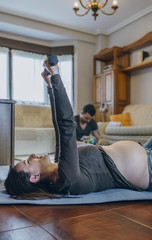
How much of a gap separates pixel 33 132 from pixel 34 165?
9.37 ft

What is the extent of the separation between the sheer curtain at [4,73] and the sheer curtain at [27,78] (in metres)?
0.17

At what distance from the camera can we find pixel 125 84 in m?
5.40

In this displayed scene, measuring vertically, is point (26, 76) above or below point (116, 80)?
above

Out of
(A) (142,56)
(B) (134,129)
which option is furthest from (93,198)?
(A) (142,56)

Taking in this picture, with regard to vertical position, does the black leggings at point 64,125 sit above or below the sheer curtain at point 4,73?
below

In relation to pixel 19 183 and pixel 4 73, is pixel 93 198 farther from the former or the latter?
pixel 4 73

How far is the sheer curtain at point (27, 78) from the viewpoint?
5.52 metres

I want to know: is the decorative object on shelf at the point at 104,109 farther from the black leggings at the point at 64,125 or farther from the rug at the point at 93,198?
the black leggings at the point at 64,125

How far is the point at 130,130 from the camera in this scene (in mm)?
3846

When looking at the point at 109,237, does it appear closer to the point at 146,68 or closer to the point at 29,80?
the point at 146,68

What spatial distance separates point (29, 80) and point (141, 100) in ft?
8.89

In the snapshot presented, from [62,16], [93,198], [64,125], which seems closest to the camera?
[64,125]

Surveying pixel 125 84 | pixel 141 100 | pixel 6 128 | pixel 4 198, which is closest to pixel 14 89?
pixel 125 84

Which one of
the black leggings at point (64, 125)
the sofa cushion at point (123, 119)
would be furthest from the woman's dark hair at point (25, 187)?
the sofa cushion at point (123, 119)
